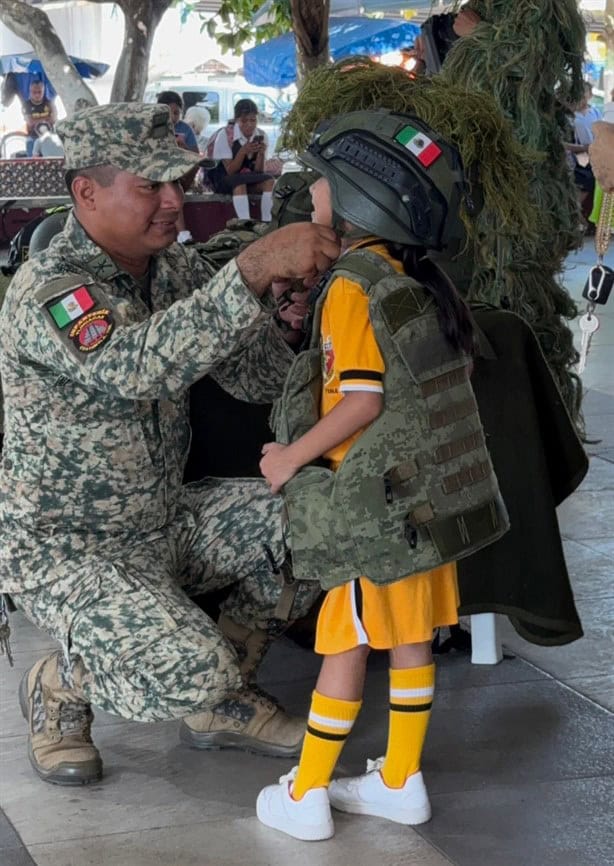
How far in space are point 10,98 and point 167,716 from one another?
62.8ft

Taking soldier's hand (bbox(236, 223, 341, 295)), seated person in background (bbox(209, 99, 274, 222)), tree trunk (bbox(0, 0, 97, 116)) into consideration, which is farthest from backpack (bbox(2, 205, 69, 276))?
tree trunk (bbox(0, 0, 97, 116))

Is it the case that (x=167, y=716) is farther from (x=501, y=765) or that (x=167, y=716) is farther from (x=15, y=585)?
(x=501, y=765)

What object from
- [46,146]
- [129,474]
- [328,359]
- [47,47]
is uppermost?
[328,359]

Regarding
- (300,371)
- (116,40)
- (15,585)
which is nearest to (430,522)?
(300,371)

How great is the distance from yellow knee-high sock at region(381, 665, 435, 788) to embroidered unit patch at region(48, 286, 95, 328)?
3.49 feet

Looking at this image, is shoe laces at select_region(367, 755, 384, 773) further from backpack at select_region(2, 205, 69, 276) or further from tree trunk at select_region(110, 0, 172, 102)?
tree trunk at select_region(110, 0, 172, 102)

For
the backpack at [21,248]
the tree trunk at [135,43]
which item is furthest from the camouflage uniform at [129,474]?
the tree trunk at [135,43]

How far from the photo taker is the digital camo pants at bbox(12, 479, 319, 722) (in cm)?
323

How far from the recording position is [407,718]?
3195mm

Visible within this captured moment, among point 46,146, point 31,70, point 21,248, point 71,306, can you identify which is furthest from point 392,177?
point 31,70

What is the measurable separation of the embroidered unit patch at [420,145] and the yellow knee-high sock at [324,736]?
118cm

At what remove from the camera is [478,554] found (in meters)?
3.88

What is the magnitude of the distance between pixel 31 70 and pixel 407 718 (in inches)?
895

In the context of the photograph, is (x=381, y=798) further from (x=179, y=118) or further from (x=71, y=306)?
(x=179, y=118)
